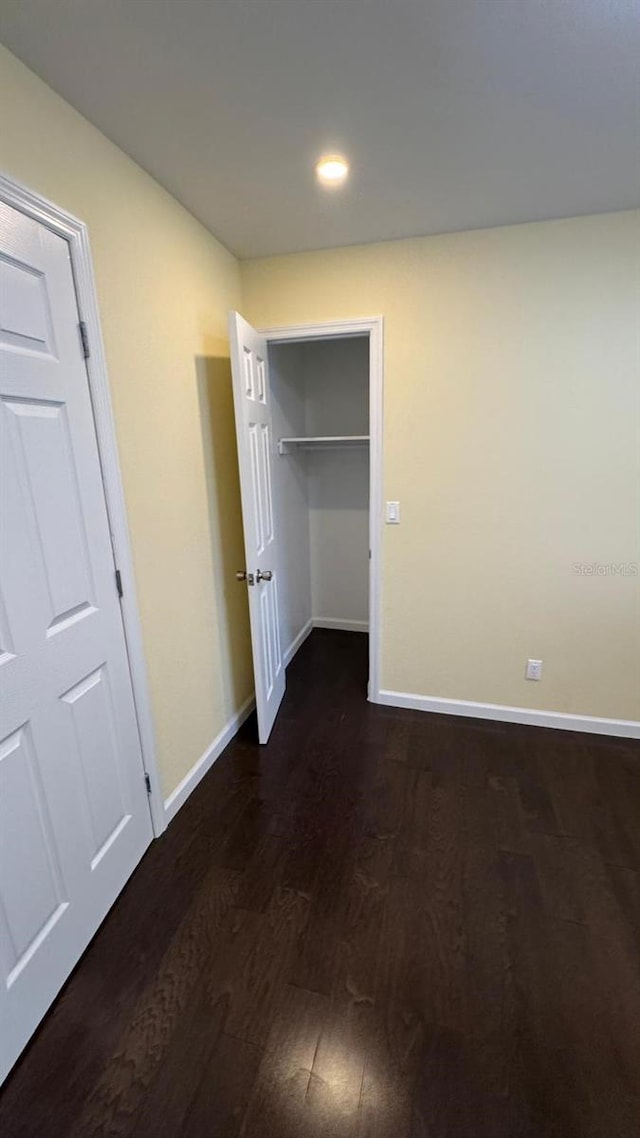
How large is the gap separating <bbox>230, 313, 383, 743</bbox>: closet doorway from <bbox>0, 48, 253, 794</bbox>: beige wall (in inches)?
7.4

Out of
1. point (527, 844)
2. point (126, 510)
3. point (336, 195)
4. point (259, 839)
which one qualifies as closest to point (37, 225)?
point (126, 510)

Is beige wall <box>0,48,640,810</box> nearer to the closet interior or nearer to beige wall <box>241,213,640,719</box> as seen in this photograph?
beige wall <box>241,213,640,719</box>

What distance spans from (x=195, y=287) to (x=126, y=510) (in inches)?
43.8

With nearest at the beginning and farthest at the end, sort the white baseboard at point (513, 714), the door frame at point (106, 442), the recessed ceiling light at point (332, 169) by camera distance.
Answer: the door frame at point (106, 442)
the recessed ceiling light at point (332, 169)
the white baseboard at point (513, 714)

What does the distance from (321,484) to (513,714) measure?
219 centimetres

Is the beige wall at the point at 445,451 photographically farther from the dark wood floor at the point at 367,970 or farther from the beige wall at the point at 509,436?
the dark wood floor at the point at 367,970

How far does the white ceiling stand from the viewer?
1069mm

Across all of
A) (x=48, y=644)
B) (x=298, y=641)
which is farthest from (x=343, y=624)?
(x=48, y=644)

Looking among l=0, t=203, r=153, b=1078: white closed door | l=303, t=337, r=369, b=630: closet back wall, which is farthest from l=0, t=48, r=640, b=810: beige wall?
l=303, t=337, r=369, b=630: closet back wall

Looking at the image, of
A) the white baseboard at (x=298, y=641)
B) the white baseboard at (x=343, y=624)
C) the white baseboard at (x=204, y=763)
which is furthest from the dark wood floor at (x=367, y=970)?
the white baseboard at (x=343, y=624)

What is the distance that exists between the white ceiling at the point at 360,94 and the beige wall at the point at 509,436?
0.97 feet

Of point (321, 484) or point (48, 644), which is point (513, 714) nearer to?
point (321, 484)

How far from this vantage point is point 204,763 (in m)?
2.21

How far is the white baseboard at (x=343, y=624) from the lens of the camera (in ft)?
13.0
